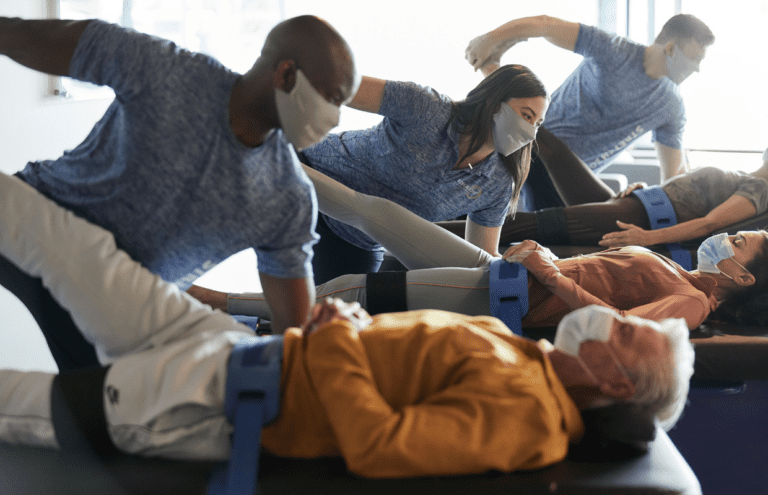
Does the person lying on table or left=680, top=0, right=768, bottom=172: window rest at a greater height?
left=680, top=0, right=768, bottom=172: window

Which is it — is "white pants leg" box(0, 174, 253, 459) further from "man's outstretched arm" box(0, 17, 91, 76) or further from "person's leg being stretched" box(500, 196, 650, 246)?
"person's leg being stretched" box(500, 196, 650, 246)

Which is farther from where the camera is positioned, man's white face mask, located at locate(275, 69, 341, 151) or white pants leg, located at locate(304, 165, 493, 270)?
white pants leg, located at locate(304, 165, 493, 270)

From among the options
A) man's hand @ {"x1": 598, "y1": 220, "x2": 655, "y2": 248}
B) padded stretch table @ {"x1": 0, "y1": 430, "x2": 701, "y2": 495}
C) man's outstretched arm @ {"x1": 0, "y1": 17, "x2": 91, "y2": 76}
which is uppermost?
man's outstretched arm @ {"x1": 0, "y1": 17, "x2": 91, "y2": 76}

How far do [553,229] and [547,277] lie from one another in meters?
0.72

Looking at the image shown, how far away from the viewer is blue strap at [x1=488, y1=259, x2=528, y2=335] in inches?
62.2

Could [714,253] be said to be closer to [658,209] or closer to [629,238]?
[629,238]

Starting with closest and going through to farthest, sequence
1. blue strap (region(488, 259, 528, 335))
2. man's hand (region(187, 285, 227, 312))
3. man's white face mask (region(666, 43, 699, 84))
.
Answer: blue strap (region(488, 259, 528, 335)) < man's hand (region(187, 285, 227, 312)) < man's white face mask (region(666, 43, 699, 84))

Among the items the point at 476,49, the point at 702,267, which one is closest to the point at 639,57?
the point at 476,49

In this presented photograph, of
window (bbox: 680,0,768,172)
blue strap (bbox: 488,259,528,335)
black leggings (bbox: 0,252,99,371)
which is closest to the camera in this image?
black leggings (bbox: 0,252,99,371)

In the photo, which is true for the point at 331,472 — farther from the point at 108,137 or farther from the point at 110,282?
the point at 108,137

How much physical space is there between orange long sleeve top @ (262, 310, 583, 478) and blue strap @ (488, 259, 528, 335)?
0.49 metres

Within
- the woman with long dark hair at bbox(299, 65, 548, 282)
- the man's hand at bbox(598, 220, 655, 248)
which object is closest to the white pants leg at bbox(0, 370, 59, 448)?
the woman with long dark hair at bbox(299, 65, 548, 282)

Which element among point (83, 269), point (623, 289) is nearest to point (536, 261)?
point (623, 289)

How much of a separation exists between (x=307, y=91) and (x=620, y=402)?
28.3 inches
